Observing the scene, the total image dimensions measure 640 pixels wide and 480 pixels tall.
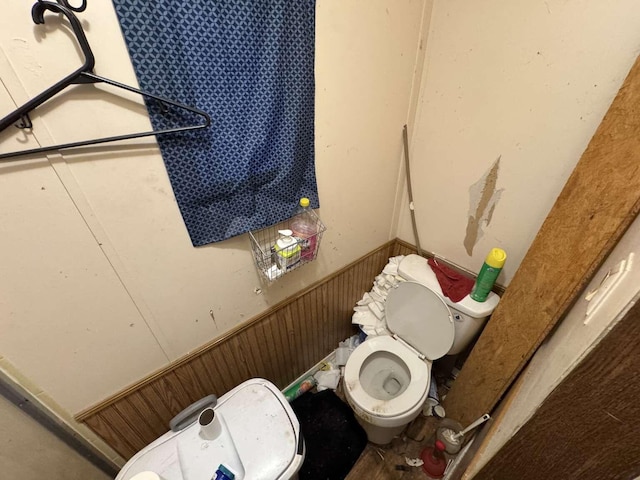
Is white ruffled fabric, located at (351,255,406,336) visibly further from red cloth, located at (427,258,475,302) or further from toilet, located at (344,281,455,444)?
red cloth, located at (427,258,475,302)

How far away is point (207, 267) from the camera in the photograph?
3.08 feet

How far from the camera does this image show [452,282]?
1.34 metres

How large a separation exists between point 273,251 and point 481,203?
96 cm

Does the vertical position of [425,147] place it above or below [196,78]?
below

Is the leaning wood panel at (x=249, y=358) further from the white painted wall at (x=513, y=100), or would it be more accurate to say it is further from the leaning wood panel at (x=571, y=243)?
the leaning wood panel at (x=571, y=243)

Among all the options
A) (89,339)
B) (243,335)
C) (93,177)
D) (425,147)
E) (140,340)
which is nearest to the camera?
(93,177)

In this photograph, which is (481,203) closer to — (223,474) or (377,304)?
(377,304)

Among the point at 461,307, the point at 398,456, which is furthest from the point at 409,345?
the point at 398,456

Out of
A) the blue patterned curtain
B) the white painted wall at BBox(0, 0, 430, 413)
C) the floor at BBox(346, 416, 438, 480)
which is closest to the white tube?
the floor at BBox(346, 416, 438, 480)

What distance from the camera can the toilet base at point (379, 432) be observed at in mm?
1343

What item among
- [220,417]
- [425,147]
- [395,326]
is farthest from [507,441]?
[425,147]

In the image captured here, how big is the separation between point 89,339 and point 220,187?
0.57m

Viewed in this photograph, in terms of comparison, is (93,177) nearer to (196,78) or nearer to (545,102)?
(196,78)

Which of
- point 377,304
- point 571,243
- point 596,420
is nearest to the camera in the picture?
point 596,420
